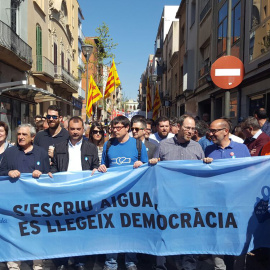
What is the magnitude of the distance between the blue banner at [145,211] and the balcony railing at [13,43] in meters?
11.5

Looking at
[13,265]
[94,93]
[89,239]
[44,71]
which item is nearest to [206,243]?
[89,239]

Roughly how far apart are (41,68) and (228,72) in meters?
16.9

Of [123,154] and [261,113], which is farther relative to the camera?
[261,113]

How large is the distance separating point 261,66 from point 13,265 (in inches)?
360

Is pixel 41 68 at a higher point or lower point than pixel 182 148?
higher

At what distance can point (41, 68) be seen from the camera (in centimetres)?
2139

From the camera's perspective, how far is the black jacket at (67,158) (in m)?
4.33

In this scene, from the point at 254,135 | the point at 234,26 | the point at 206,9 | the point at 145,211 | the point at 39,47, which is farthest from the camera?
the point at 39,47

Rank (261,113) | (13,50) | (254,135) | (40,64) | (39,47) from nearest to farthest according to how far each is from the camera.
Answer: (254,135), (261,113), (13,50), (40,64), (39,47)

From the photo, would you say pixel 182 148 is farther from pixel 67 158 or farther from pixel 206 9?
pixel 206 9

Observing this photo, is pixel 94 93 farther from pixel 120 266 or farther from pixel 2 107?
pixel 120 266

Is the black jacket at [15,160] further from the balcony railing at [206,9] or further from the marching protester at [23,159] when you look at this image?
the balcony railing at [206,9]

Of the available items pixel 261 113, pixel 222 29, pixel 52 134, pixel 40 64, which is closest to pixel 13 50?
pixel 40 64

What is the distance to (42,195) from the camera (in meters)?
4.07
